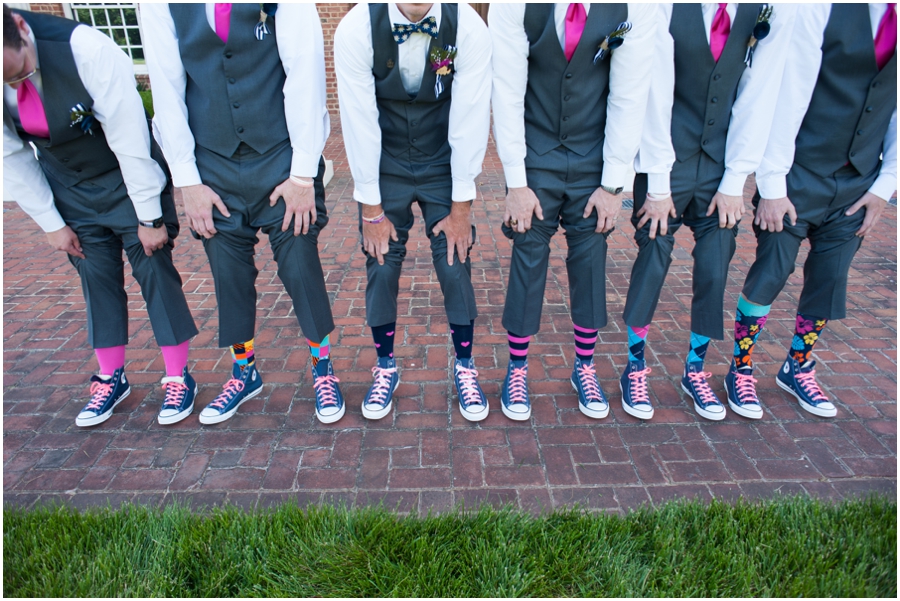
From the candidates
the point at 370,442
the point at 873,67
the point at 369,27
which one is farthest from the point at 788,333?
the point at 369,27

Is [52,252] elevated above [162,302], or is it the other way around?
[162,302]

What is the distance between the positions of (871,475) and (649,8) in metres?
2.33

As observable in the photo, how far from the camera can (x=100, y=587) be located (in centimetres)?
193

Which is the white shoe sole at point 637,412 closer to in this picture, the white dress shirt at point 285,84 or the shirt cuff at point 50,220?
the white dress shirt at point 285,84

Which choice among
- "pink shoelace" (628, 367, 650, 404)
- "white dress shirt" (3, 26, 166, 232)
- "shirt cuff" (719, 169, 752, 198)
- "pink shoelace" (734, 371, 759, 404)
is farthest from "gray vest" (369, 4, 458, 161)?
"pink shoelace" (734, 371, 759, 404)

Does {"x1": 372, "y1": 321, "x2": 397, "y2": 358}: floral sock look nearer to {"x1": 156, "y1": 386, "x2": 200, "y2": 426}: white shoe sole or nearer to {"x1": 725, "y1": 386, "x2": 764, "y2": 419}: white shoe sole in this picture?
{"x1": 156, "y1": 386, "x2": 200, "y2": 426}: white shoe sole

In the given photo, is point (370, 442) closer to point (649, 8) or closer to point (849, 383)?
point (649, 8)

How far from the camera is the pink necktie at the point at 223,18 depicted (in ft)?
6.89

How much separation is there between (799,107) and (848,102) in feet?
0.62

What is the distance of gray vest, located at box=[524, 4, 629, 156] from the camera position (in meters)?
2.15

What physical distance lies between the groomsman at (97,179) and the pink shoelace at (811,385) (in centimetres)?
334

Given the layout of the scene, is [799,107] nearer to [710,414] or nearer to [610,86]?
[610,86]

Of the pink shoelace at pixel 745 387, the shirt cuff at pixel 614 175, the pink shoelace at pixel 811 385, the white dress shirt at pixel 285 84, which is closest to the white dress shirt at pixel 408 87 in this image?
the white dress shirt at pixel 285 84

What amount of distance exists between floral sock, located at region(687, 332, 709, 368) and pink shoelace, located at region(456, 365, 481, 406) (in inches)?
47.4
